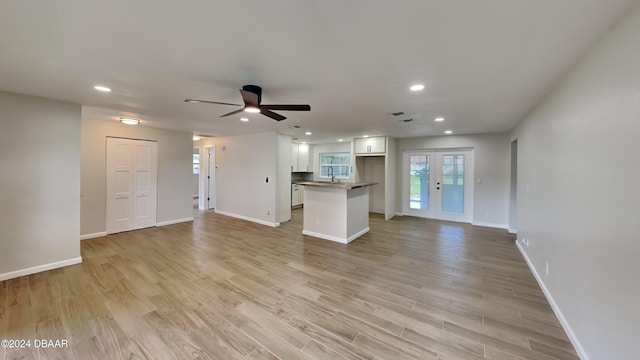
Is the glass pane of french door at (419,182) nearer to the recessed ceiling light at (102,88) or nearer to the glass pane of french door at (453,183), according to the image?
the glass pane of french door at (453,183)

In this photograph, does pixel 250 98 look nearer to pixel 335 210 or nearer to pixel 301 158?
pixel 335 210

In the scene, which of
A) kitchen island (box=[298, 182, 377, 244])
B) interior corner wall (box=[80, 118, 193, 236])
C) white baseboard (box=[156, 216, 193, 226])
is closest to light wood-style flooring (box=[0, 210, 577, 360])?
kitchen island (box=[298, 182, 377, 244])

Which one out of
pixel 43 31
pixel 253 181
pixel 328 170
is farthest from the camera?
pixel 328 170

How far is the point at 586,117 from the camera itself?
1888 mm

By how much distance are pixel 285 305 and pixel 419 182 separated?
5898 mm

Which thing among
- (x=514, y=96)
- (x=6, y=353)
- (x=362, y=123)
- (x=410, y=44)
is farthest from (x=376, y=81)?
(x=6, y=353)

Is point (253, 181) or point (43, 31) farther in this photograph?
point (253, 181)

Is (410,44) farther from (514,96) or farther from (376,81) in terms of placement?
(514,96)

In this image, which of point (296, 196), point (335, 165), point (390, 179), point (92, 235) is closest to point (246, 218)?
point (296, 196)

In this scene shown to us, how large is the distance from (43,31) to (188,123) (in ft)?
11.4

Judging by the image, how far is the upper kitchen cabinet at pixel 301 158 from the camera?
8594mm

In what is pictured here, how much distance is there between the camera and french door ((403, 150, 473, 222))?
21.3ft

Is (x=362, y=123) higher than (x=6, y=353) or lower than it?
higher

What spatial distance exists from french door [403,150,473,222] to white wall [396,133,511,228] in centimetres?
19
